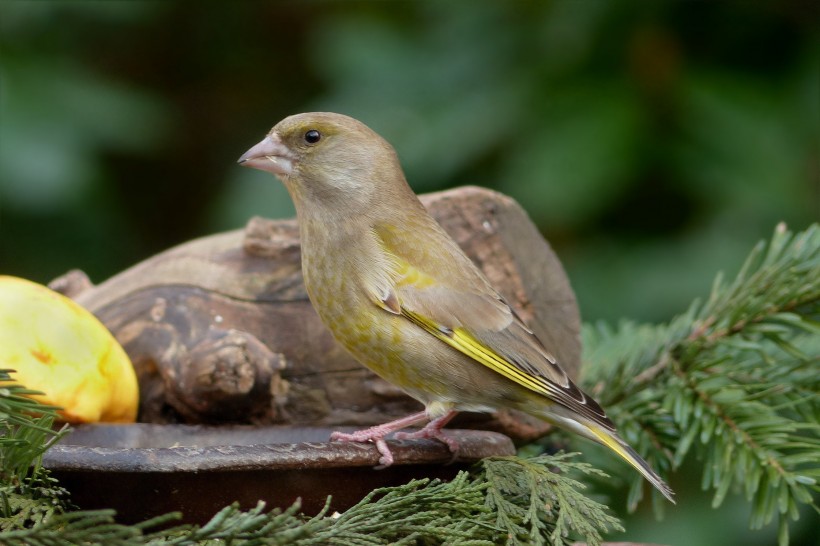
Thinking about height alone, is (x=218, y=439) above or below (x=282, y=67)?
below

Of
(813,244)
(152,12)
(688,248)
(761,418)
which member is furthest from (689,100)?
(152,12)

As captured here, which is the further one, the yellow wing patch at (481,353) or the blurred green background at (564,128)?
the blurred green background at (564,128)

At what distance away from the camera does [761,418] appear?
99.5 inches

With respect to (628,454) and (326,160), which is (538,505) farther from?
(326,160)

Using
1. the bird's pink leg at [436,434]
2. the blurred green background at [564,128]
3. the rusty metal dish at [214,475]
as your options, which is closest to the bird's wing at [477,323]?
the bird's pink leg at [436,434]

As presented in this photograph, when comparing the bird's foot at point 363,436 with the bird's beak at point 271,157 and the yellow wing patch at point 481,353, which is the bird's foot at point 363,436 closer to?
the yellow wing patch at point 481,353

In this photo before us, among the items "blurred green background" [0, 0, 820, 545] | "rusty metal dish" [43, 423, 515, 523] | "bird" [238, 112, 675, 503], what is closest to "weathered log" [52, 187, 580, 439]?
"bird" [238, 112, 675, 503]

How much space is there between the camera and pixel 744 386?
260 cm

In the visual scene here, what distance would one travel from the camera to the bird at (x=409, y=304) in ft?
8.22

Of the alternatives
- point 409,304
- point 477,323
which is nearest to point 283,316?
point 409,304

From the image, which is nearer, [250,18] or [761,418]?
[761,418]

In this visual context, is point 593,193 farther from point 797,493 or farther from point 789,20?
point 797,493

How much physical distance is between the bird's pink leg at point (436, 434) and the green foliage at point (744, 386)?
0.50m

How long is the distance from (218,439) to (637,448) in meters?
1.05
